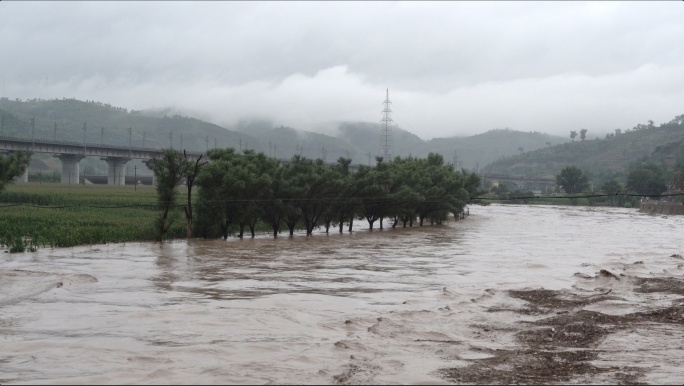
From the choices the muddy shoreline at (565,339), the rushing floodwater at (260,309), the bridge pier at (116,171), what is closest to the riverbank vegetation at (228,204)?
the rushing floodwater at (260,309)

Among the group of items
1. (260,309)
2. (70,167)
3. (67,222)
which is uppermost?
(70,167)

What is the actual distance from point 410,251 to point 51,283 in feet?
79.4

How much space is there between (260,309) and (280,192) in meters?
32.7

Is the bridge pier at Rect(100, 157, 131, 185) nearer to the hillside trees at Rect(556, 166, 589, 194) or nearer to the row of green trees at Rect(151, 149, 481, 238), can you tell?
the row of green trees at Rect(151, 149, 481, 238)

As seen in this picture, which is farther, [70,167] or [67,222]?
[70,167]

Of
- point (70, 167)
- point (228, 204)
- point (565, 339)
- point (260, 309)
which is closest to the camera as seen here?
point (565, 339)

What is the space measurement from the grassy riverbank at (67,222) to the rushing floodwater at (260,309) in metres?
1.76

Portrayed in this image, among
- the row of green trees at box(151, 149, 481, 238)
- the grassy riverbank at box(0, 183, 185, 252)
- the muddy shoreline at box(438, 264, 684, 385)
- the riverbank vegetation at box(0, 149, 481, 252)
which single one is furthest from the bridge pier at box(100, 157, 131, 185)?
the muddy shoreline at box(438, 264, 684, 385)

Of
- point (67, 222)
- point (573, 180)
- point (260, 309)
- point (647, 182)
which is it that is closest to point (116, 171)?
point (67, 222)

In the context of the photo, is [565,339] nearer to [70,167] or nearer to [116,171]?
[70,167]

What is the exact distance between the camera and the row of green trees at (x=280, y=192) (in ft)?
158

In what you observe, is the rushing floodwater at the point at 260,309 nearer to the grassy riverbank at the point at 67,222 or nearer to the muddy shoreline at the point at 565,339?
the muddy shoreline at the point at 565,339

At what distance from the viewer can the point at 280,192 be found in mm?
53219

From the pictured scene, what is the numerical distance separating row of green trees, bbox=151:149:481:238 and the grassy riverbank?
2.60m
